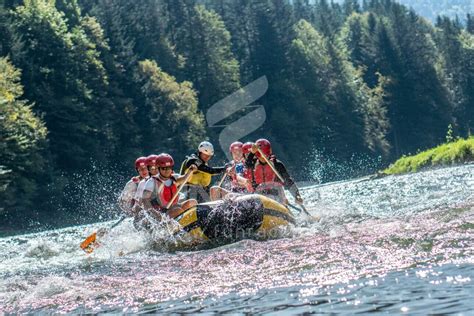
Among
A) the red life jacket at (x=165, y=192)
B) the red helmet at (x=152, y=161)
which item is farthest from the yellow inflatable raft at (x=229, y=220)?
the red helmet at (x=152, y=161)

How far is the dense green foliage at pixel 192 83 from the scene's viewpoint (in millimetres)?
50719

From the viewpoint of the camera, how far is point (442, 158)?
4328 centimetres

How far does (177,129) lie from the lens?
6525 centimetres

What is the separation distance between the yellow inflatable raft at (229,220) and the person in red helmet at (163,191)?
891mm

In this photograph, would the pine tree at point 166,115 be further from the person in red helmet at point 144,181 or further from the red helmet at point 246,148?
the person in red helmet at point 144,181

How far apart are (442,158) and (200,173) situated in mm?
28045

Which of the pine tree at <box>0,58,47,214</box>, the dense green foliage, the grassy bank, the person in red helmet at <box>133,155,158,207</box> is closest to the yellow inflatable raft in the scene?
the person in red helmet at <box>133,155,158,207</box>

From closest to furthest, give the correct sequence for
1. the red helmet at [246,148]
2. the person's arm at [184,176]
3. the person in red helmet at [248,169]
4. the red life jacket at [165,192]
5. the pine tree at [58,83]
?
the person's arm at [184,176]
the red life jacket at [165,192]
the person in red helmet at [248,169]
the red helmet at [246,148]
the pine tree at [58,83]

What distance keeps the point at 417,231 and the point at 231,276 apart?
3.22 m

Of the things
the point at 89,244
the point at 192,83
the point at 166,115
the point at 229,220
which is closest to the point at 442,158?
the point at 166,115

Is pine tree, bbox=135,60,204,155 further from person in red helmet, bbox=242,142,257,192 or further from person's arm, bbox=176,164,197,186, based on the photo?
person's arm, bbox=176,164,197,186

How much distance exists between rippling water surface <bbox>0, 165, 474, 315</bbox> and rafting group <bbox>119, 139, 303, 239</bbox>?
61 centimetres

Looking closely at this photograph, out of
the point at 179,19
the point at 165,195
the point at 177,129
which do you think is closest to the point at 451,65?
the point at 179,19

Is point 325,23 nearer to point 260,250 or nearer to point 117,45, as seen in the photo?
point 117,45
